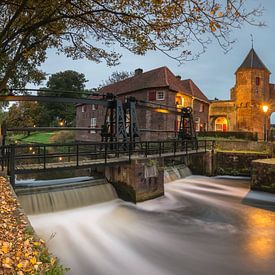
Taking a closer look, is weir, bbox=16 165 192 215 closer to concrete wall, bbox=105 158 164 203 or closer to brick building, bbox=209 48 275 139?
concrete wall, bbox=105 158 164 203

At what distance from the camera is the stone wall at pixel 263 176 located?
14.4 meters

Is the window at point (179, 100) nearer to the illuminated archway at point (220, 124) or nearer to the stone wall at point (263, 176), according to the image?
the illuminated archway at point (220, 124)

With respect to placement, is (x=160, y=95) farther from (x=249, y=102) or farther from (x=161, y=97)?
(x=249, y=102)

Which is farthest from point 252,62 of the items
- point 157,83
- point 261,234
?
point 261,234

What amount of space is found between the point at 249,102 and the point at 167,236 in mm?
32431

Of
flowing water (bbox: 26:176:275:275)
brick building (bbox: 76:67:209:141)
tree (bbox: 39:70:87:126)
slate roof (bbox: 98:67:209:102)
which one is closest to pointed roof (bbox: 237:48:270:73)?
brick building (bbox: 76:67:209:141)

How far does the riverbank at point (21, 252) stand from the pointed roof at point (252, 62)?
38933mm

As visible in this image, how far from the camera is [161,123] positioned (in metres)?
28.9

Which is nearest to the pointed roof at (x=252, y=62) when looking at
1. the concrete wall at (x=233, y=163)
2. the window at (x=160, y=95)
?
the window at (x=160, y=95)

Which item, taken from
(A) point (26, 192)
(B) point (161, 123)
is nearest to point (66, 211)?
(A) point (26, 192)

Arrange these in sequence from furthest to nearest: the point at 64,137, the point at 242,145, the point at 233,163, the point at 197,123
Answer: the point at 64,137 < the point at 197,123 < the point at 242,145 < the point at 233,163

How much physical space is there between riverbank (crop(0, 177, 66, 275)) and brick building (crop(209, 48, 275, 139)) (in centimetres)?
3665

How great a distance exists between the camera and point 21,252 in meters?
3.17

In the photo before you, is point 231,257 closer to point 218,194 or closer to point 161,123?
point 218,194
